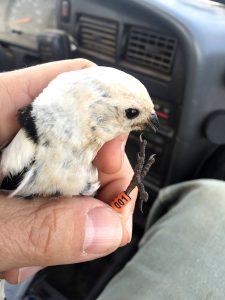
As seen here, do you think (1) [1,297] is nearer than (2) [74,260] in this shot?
No

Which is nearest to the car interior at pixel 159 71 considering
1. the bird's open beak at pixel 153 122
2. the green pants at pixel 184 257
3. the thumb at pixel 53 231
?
the green pants at pixel 184 257

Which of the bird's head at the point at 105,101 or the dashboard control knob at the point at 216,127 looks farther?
the dashboard control knob at the point at 216,127

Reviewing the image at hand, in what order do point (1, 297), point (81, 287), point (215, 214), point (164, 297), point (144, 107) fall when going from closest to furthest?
point (144, 107)
point (164, 297)
point (1, 297)
point (215, 214)
point (81, 287)

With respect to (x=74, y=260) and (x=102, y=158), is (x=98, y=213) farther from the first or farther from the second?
(x=102, y=158)

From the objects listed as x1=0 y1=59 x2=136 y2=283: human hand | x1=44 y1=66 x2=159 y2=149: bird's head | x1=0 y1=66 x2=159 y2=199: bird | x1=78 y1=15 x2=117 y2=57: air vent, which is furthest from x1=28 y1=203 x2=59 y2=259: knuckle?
x1=78 y1=15 x2=117 y2=57: air vent

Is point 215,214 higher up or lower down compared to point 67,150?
lower down

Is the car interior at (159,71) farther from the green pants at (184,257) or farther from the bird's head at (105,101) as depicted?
the bird's head at (105,101)

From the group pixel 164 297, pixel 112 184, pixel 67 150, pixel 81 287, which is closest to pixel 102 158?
pixel 112 184
